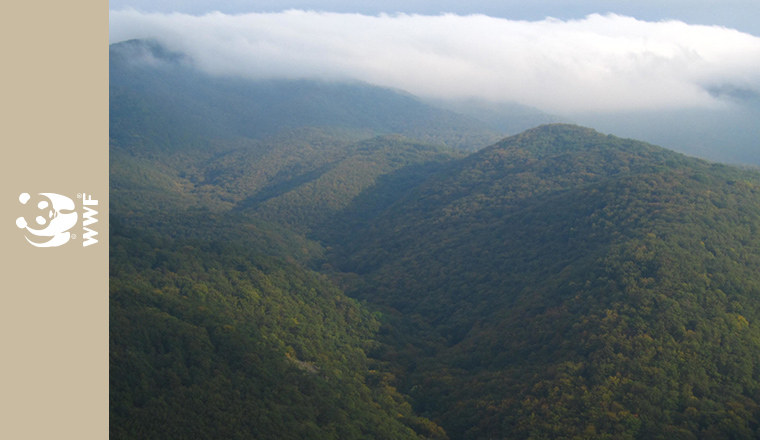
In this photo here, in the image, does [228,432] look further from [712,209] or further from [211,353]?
[712,209]

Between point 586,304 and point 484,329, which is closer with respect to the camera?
point 586,304

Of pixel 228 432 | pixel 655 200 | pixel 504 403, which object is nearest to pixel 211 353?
pixel 228 432
